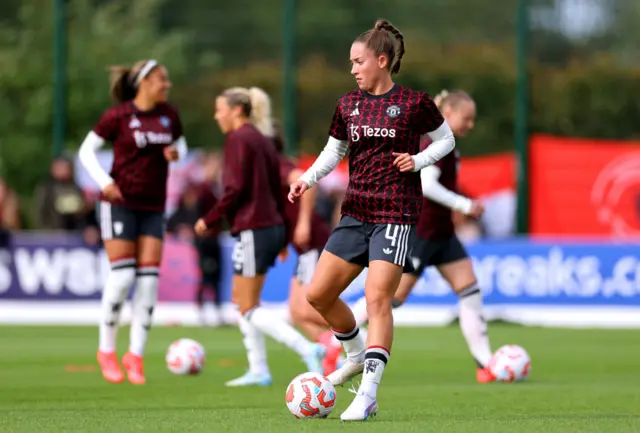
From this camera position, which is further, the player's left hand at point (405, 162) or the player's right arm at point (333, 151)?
the player's right arm at point (333, 151)

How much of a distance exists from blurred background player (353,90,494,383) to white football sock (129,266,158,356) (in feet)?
5.34

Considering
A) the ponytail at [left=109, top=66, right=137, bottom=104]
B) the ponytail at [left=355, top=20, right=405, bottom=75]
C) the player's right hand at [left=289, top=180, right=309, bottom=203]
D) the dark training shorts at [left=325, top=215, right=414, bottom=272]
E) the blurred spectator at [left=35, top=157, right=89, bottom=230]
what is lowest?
the blurred spectator at [left=35, top=157, right=89, bottom=230]

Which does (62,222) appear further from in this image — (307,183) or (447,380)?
(307,183)

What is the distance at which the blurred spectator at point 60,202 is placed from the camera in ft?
65.7

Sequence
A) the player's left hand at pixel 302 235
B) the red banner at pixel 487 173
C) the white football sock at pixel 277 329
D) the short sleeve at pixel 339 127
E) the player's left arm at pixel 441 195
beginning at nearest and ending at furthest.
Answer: the short sleeve at pixel 339 127
the player's left arm at pixel 441 195
the white football sock at pixel 277 329
the player's left hand at pixel 302 235
the red banner at pixel 487 173

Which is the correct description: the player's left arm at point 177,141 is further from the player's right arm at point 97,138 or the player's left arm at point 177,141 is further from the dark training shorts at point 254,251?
the dark training shorts at point 254,251

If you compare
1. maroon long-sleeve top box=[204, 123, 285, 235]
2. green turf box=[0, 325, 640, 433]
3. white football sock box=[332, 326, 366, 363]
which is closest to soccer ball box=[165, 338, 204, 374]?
green turf box=[0, 325, 640, 433]

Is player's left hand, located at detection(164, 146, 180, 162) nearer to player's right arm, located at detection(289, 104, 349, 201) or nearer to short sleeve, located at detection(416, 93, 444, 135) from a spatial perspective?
player's right arm, located at detection(289, 104, 349, 201)

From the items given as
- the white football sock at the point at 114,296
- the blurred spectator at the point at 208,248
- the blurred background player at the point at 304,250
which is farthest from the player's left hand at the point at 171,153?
the blurred spectator at the point at 208,248

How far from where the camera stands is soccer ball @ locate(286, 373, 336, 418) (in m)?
8.02

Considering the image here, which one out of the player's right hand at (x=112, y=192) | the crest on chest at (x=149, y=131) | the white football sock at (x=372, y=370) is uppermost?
the crest on chest at (x=149, y=131)

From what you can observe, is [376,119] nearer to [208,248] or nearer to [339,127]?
[339,127]

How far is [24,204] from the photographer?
23703mm

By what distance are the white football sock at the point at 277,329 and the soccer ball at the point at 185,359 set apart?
103cm
